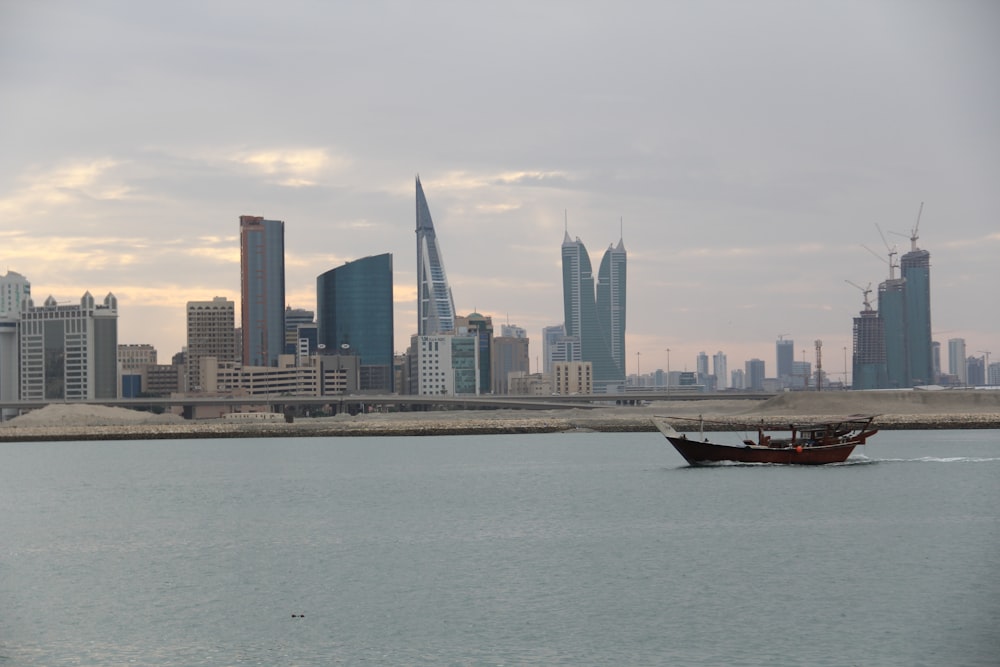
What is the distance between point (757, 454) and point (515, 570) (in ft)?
180

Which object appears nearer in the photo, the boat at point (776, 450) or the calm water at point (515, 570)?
the calm water at point (515, 570)

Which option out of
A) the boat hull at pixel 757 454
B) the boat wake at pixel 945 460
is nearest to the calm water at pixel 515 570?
the boat hull at pixel 757 454

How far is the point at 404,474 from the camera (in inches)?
3910

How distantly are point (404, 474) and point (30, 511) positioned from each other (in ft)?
106

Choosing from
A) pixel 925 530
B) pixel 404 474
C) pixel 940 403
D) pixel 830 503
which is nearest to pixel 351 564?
pixel 925 530

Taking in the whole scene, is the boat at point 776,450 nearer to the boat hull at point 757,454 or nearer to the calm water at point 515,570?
the boat hull at point 757,454

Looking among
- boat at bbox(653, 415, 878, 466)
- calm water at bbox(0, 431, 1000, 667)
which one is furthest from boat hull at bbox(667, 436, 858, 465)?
calm water at bbox(0, 431, 1000, 667)

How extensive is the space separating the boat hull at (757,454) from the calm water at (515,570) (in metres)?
7.19

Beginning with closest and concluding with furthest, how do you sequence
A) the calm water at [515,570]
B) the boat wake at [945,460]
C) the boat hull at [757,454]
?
the calm water at [515,570] < the boat hull at [757,454] < the boat wake at [945,460]

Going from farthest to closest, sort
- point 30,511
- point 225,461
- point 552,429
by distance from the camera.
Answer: point 552,429
point 225,461
point 30,511

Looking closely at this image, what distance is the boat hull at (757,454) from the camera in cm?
9769

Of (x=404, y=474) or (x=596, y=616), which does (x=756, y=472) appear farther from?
(x=596, y=616)

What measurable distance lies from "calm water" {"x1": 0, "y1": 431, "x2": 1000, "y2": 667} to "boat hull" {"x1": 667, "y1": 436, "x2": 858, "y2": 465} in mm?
7190

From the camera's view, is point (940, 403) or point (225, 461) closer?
point (225, 461)
